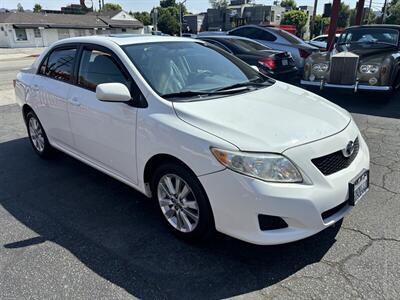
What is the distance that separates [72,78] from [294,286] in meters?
3.05

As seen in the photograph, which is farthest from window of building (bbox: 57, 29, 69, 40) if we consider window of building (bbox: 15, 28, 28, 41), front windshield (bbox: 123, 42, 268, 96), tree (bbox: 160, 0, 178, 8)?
tree (bbox: 160, 0, 178, 8)

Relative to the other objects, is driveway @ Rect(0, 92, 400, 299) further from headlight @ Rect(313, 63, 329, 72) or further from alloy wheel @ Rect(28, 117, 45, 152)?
headlight @ Rect(313, 63, 329, 72)

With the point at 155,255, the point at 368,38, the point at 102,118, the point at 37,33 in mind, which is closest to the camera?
the point at 155,255

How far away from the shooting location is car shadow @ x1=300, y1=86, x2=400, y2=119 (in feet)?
22.8

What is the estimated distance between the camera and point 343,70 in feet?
24.4

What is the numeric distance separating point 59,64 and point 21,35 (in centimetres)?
4417

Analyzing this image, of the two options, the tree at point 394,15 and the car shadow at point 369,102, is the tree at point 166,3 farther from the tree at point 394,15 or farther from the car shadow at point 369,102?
the car shadow at point 369,102

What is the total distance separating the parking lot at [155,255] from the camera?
94.8 inches

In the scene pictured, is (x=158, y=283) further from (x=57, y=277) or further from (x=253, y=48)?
(x=253, y=48)

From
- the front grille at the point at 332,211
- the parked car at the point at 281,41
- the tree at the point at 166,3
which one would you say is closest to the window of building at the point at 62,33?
the parked car at the point at 281,41

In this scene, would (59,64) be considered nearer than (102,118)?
No

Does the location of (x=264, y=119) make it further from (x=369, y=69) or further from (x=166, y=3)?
(x=166, y=3)

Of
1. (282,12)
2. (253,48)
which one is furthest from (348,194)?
(282,12)

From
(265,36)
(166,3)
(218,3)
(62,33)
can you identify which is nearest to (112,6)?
(166,3)
